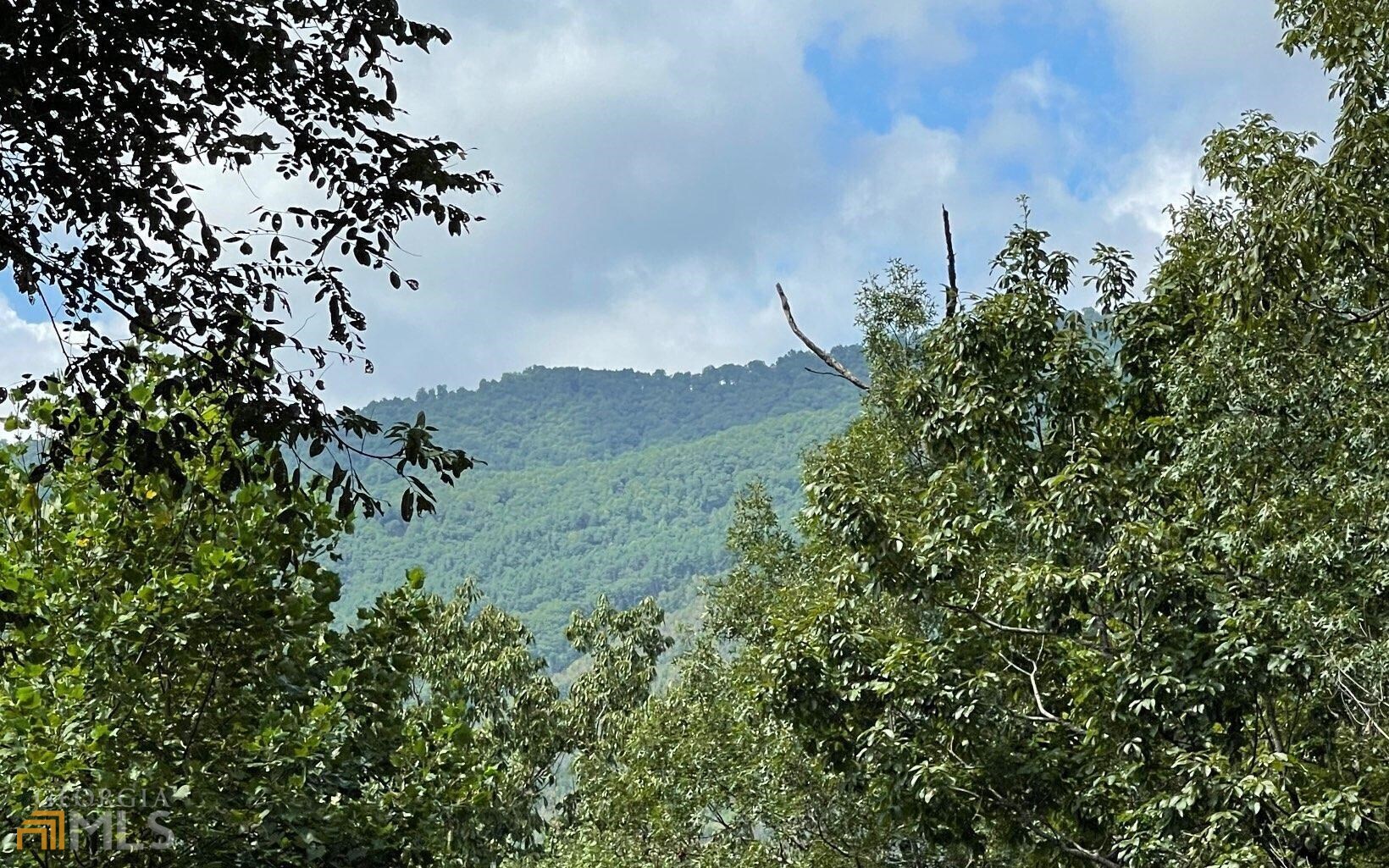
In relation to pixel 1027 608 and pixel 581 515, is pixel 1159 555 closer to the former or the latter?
pixel 1027 608

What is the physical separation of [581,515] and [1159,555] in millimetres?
146601

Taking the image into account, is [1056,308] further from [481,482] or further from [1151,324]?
[481,482]

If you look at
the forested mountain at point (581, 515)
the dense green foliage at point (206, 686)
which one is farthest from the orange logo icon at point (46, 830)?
the forested mountain at point (581, 515)

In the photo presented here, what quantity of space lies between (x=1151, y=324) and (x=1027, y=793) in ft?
10.5

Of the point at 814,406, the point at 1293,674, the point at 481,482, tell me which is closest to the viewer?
the point at 1293,674

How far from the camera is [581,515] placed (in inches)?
6029

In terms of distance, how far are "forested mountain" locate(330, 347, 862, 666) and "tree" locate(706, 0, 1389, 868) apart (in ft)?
329

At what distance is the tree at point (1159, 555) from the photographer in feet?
23.6

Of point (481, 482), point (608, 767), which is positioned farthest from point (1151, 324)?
point (481, 482)

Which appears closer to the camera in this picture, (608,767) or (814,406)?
(608,767)

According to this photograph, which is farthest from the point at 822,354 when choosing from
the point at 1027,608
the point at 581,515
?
the point at 581,515

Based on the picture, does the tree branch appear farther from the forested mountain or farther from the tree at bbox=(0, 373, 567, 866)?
the forested mountain

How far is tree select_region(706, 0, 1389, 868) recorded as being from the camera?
7180 mm

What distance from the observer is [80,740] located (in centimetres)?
602
